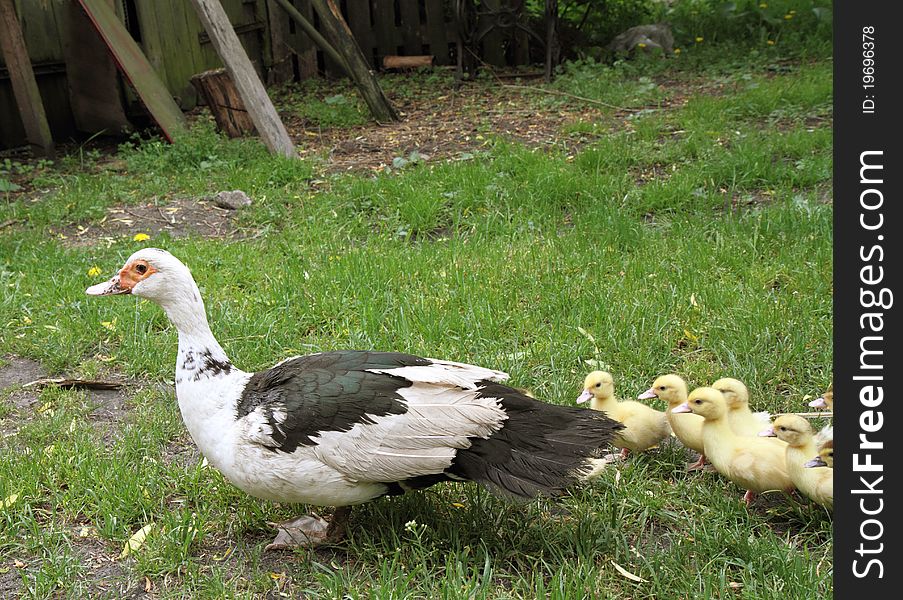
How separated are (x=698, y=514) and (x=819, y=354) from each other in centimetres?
132

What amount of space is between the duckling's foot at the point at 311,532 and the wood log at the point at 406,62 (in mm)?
9445

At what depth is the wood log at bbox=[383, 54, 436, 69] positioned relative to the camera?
11906mm

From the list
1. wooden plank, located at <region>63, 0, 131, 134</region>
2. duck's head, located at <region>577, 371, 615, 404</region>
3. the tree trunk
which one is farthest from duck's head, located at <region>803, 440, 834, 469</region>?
wooden plank, located at <region>63, 0, 131, 134</region>

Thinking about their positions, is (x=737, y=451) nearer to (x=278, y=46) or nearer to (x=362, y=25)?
(x=278, y=46)

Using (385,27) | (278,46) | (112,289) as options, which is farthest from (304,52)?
(112,289)

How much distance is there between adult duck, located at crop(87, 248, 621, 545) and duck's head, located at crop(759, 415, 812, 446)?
576 millimetres

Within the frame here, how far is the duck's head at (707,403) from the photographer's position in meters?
3.31

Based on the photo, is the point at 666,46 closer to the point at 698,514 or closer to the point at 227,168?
the point at 227,168

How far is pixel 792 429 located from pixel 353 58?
6.84 m

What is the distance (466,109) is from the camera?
9641 millimetres

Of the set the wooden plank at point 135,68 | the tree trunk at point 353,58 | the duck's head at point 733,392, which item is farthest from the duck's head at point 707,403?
the tree trunk at point 353,58

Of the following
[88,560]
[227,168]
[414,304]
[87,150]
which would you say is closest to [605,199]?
[414,304]

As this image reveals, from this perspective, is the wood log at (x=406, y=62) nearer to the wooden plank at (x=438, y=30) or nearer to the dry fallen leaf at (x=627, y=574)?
A: the wooden plank at (x=438, y=30)

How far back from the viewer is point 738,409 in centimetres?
350
